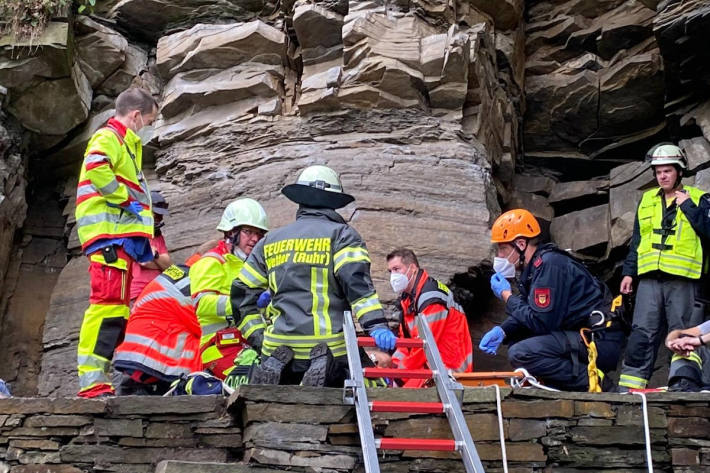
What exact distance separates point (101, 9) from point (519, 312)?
7690mm

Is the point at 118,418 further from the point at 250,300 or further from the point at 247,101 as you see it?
the point at 247,101

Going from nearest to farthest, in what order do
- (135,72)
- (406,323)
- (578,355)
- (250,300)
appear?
(250,300) < (578,355) < (406,323) < (135,72)

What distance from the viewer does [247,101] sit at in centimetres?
1185

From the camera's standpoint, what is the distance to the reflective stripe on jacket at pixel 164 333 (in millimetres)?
7602

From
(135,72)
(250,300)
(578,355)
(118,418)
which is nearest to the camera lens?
(118,418)

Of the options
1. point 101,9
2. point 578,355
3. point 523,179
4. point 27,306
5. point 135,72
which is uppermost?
point 101,9

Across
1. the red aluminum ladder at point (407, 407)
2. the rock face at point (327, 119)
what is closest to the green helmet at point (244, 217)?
the rock face at point (327, 119)

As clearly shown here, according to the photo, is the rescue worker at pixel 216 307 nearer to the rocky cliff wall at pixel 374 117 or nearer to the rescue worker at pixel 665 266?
the rocky cliff wall at pixel 374 117

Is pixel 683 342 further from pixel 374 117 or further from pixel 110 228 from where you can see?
pixel 374 117

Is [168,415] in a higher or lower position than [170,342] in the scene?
lower

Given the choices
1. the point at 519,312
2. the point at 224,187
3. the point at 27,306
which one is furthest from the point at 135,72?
the point at 519,312

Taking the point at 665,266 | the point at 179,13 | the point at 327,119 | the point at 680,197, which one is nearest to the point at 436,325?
the point at 665,266

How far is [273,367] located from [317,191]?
1324 millimetres

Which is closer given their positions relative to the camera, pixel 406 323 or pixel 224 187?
pixel 406 323
